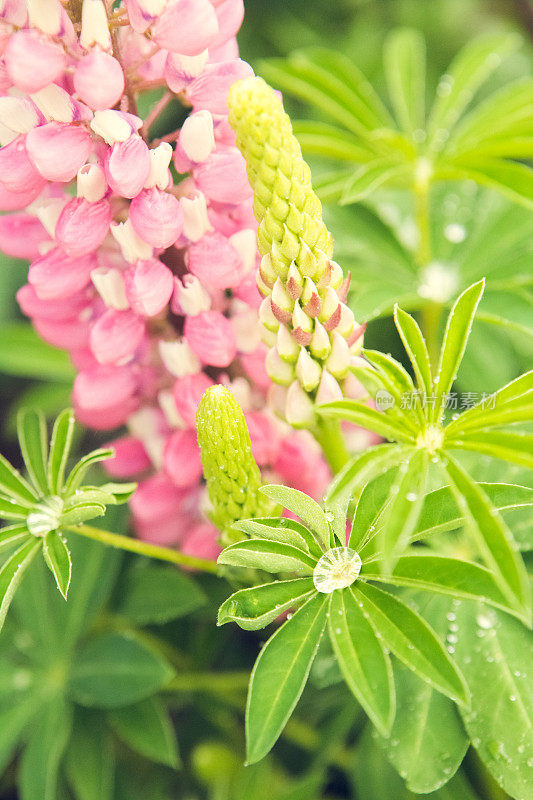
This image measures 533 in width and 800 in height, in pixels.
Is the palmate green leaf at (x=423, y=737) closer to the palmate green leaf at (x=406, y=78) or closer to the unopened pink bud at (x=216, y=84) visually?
the unopened pink bud at (x=216, y=84)

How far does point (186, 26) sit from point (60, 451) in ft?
2.15

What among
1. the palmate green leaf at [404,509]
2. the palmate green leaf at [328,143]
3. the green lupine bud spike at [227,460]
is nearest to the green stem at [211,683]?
the green lupine bud spike at [227,460]

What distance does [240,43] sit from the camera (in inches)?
111

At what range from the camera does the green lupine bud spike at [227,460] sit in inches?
41.0

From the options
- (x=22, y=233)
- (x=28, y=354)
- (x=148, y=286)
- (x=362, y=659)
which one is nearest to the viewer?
(x=362, y=659)

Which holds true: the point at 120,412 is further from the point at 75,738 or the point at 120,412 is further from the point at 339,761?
the point at 339,761

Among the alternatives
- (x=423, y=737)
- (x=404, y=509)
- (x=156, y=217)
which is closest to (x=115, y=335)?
(x=156, y=217)

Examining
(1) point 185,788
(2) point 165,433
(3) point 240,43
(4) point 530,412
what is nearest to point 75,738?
(1) point 185,788

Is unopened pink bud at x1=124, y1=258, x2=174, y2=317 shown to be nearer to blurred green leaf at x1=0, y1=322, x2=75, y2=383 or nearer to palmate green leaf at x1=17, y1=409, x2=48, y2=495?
palmate green leaf at x1=17, y1=409, x2=48, y2=495

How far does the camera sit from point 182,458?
1375mm

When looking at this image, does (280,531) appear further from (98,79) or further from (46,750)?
(46,750)

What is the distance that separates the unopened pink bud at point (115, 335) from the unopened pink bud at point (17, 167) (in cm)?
24

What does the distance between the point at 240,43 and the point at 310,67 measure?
1170mm

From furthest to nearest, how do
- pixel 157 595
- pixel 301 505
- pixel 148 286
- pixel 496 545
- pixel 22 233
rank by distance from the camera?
pixel 157 595 → pixel 22 233 → pixel 148 286 → pixel 301 505 → pixel 496 545
